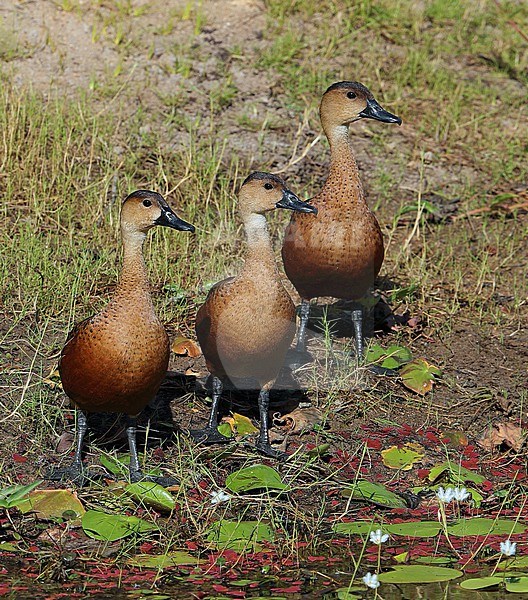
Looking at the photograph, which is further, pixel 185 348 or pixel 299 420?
pixel 185 348

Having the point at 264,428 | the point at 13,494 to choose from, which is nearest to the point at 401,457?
the point at 264,428

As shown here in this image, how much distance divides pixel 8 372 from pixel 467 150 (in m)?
4.12

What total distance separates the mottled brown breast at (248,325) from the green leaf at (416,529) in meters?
0.95

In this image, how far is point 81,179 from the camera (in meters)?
7.02

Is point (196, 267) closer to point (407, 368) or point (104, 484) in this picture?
point (407, 368)

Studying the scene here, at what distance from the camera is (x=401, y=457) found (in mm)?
4980

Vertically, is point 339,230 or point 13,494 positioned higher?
point 339,230

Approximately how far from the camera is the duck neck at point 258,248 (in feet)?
15.7

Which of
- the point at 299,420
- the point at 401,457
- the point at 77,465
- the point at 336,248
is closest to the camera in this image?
the point at 77,465

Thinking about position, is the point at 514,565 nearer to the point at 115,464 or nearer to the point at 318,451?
the point at 318,451

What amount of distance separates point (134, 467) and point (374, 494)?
1016mm

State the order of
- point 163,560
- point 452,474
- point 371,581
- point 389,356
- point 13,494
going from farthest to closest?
1. point 389,356
2. point 452,474
3. point 13,494
4. point 163,560
5. point 371,581

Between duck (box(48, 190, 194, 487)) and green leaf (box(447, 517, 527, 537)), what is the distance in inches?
47.5

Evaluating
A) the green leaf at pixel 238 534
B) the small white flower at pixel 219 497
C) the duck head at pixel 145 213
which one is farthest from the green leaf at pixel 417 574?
the duck head at pixel 145 213
